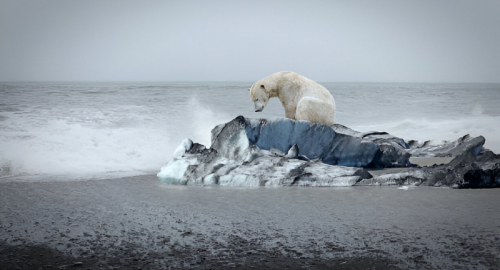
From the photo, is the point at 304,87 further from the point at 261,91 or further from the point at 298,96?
the point at 261,91

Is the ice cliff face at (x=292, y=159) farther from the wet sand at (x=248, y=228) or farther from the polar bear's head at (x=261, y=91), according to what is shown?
the polar bear's head at (x=261, y=91)

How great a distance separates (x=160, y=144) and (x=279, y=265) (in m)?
5.64

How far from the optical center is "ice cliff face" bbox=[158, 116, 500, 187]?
465 cm

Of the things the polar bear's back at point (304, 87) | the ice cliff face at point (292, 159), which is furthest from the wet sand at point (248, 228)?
the polar bear's back at point (304, 87)

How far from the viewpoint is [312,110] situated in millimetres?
6363

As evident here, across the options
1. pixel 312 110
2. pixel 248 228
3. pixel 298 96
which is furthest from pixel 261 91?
pixel 248 228

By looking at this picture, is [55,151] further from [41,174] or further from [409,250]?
[409,250]

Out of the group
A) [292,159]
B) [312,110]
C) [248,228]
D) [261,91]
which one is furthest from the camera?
[261,91]

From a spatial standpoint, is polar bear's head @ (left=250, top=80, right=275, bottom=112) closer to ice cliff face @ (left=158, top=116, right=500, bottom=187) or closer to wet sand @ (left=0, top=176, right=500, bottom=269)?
ice cliff face @ (left=158, top=116, right=500, bottom=187)

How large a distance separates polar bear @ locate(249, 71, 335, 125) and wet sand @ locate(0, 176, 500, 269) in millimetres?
2142

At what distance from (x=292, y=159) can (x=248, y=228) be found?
2263mm

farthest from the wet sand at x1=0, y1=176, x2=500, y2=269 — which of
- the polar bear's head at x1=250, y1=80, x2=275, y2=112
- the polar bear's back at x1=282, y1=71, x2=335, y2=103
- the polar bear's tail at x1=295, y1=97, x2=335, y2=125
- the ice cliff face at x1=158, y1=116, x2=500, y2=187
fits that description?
the polar bear's head at x1=250, y1=80, x2=275, y2=112

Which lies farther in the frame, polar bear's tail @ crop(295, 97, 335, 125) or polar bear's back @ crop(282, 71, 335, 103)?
polar bear's back @ crop(282, 71, 335, 103)

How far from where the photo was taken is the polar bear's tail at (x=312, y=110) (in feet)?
20.8
